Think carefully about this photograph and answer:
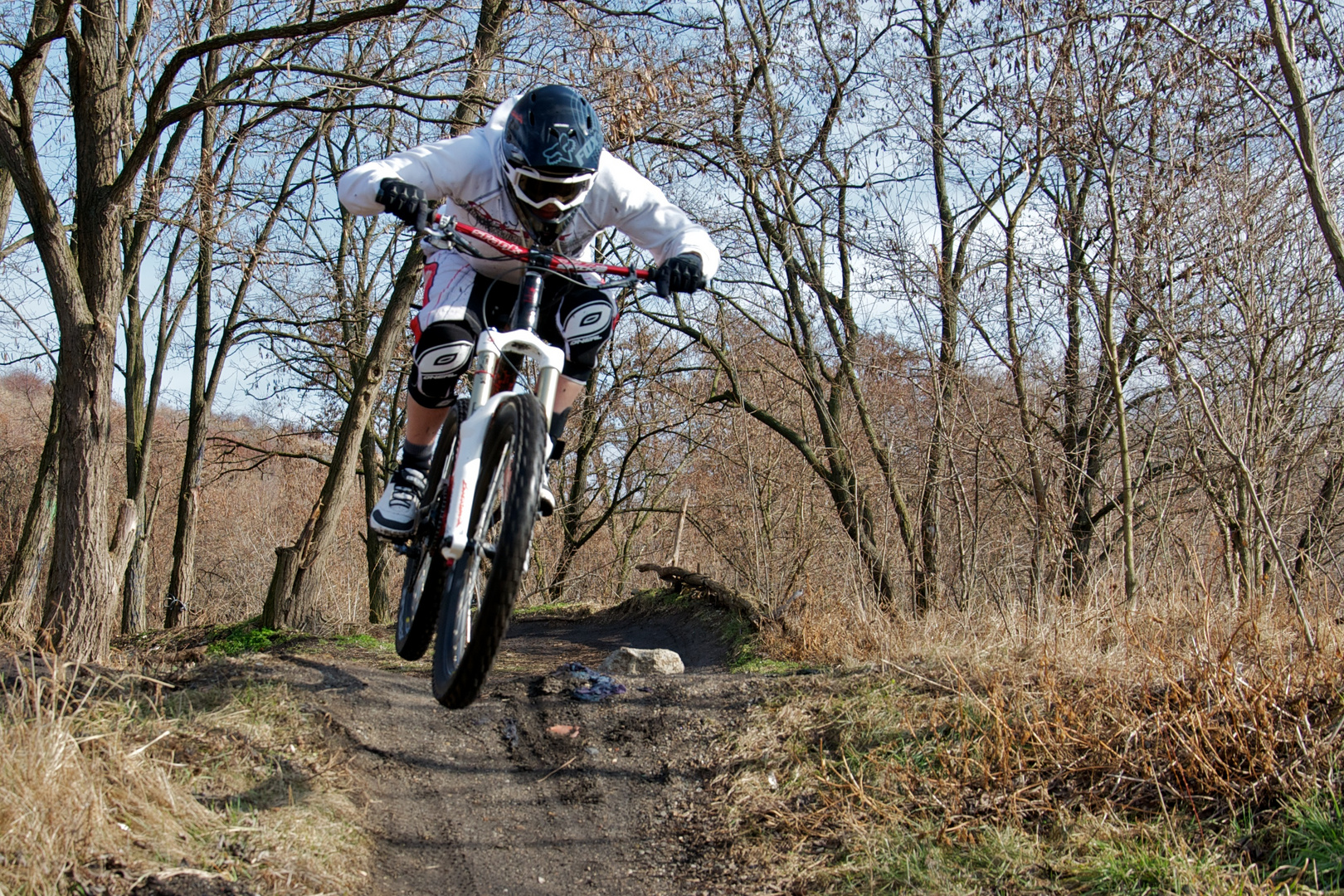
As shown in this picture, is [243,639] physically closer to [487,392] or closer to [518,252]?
[487,392]

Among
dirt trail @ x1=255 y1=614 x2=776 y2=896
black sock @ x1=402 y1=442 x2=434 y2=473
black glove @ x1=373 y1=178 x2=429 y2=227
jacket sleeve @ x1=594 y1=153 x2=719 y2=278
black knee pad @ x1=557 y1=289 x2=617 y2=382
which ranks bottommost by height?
dirt trail @ x1=255 y1=614 x2=776 y2=896

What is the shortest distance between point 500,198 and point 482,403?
0.95 metres

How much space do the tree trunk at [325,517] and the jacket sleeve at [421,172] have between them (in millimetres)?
4304

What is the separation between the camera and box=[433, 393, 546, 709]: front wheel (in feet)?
9.24

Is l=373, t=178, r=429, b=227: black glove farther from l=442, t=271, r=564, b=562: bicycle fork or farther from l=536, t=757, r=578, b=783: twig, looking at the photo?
l=536, t=757, r=578, b=783: twig

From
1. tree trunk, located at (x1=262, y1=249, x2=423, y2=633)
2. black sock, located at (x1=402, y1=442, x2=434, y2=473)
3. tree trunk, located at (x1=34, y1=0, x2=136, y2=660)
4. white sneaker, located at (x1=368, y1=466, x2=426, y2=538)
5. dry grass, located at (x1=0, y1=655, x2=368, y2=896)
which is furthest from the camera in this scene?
tree trunk, located at (x1=262, y1=249, x2=423, y2=633)

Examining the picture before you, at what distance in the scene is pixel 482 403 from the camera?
335 cm

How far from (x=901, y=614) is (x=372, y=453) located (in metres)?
13.6

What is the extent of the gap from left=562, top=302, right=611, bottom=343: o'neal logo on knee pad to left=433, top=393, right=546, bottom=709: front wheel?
60 cm

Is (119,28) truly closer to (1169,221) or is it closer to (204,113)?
(204,113)

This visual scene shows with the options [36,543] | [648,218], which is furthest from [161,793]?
[36,543]

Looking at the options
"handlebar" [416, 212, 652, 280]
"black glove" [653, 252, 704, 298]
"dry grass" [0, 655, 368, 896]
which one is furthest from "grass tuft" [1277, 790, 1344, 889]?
"dry grass" [0, 655, 368, 896]

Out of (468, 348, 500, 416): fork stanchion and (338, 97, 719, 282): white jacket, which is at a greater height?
(338, 97, 719, 282): white jacket

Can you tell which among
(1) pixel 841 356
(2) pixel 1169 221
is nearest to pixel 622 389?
(1) pixel 841 356
